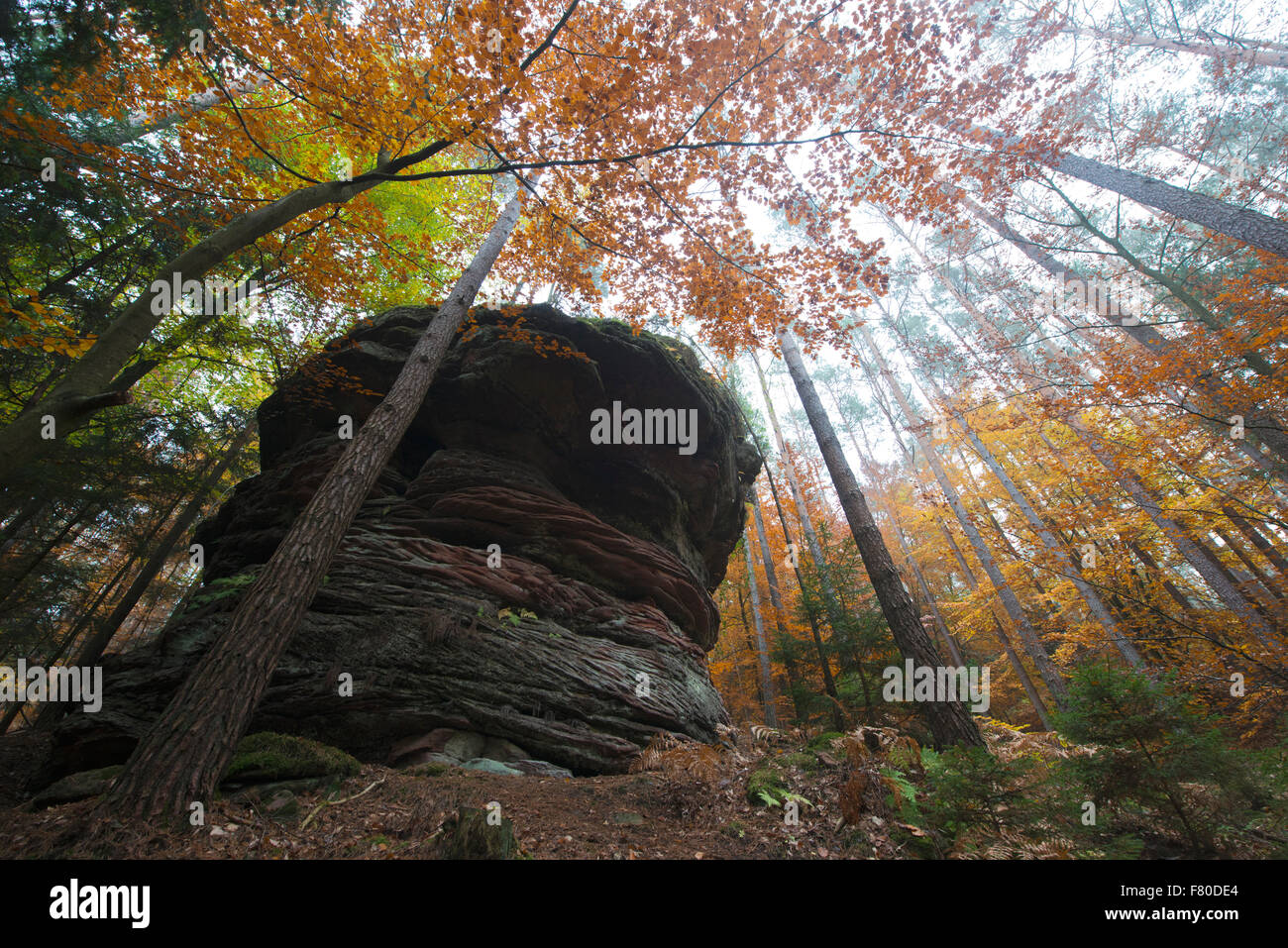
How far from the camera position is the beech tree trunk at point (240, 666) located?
3072 mm

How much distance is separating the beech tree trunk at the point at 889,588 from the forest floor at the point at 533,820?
1433 millimetres

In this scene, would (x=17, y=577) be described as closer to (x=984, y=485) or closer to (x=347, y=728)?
(x=347, y=728)

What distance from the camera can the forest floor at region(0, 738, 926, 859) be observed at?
9.58 feet

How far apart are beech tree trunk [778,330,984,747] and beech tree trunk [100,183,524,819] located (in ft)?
22.6

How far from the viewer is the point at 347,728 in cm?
549

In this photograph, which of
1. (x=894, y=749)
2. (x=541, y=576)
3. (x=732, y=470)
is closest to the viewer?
(x=894, y=749)

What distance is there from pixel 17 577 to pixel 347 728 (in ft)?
40.1

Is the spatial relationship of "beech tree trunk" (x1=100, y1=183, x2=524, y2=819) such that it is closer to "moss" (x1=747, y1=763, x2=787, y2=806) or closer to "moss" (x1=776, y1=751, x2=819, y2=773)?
"moss" (x1=747, y1=763, x2=787, y2=806)

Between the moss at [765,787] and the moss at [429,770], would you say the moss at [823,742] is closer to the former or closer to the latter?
the moss at [765,787]

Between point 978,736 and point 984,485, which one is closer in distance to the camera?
point 978,736

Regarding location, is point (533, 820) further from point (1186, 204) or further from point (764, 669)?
point (1186, 204)

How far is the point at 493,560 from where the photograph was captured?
26.7 ft
